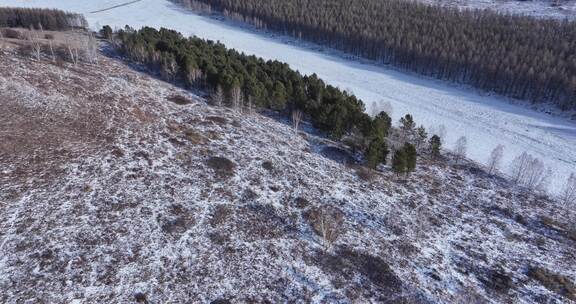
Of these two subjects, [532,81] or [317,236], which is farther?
[532,81]

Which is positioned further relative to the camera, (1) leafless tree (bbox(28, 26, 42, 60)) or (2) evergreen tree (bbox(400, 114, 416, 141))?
(1) leafless tree (bbox(28, 26, 42, 60))

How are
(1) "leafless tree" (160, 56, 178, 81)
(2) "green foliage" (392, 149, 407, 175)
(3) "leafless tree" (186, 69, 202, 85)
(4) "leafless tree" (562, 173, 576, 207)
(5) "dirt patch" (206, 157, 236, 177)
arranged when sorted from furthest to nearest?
(1) "leafless tree" (160, 56, 178, 81), (3) "leafless tree" (186, 69, 202, 85), (4) "leafless tree" (562, 173, 576, 207), (2) "green foliage" (392, 149, 407, 175), (5) "dirt patch" (206, 157, 236, 177)

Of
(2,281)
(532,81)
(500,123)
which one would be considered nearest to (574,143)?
(500,123)

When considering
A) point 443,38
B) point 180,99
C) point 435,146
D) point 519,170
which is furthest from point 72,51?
point 443,38

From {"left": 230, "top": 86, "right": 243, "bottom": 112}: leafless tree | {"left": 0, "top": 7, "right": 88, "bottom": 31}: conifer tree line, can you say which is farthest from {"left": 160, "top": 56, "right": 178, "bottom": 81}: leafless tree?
{"left": 0, "top": 7, "right": 88, "bottom": 31}: conifer tree line

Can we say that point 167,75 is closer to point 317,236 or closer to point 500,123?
point 317,236

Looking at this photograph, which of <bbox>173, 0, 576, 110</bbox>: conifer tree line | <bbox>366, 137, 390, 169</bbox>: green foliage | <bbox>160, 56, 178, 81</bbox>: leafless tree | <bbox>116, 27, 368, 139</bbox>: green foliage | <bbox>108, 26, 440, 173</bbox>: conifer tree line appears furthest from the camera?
<bbox>173, 0, 576, 110</bbox>: conifer tree line

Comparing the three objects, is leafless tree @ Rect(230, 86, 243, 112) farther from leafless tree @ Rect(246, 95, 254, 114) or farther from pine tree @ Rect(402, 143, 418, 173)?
pine tree @ Rect(402, 143, 418, 173)
